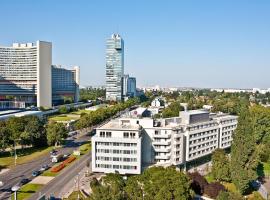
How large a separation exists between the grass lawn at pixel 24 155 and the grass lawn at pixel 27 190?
16079mm

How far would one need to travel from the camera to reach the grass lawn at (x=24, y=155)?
82125mm

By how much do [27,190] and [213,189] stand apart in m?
33.1

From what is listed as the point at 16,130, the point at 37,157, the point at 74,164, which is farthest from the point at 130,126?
the point at 16,130

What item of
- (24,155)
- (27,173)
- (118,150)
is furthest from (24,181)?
(24,155)

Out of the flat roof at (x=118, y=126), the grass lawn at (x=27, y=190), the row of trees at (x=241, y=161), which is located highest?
the flat roof at (x=118, y=126)

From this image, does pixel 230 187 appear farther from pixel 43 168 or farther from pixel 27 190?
pixel 43 168

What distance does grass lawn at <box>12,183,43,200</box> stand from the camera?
60.3 metres

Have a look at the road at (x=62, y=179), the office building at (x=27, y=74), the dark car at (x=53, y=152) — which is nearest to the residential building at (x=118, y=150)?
the road at (x=62, y=179)

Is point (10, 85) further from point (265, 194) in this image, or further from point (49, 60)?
point (265, 194)

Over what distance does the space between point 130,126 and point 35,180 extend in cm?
2182

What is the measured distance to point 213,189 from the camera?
205 ft

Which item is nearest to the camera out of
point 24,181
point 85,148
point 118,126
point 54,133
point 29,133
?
point 24,181

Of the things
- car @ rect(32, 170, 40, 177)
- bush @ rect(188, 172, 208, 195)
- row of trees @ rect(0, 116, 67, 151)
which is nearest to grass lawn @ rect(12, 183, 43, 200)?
car @ rect(32, 170, 40, 177)

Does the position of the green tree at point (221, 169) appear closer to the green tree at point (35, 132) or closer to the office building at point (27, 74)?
the green tree at point (35, 132)
